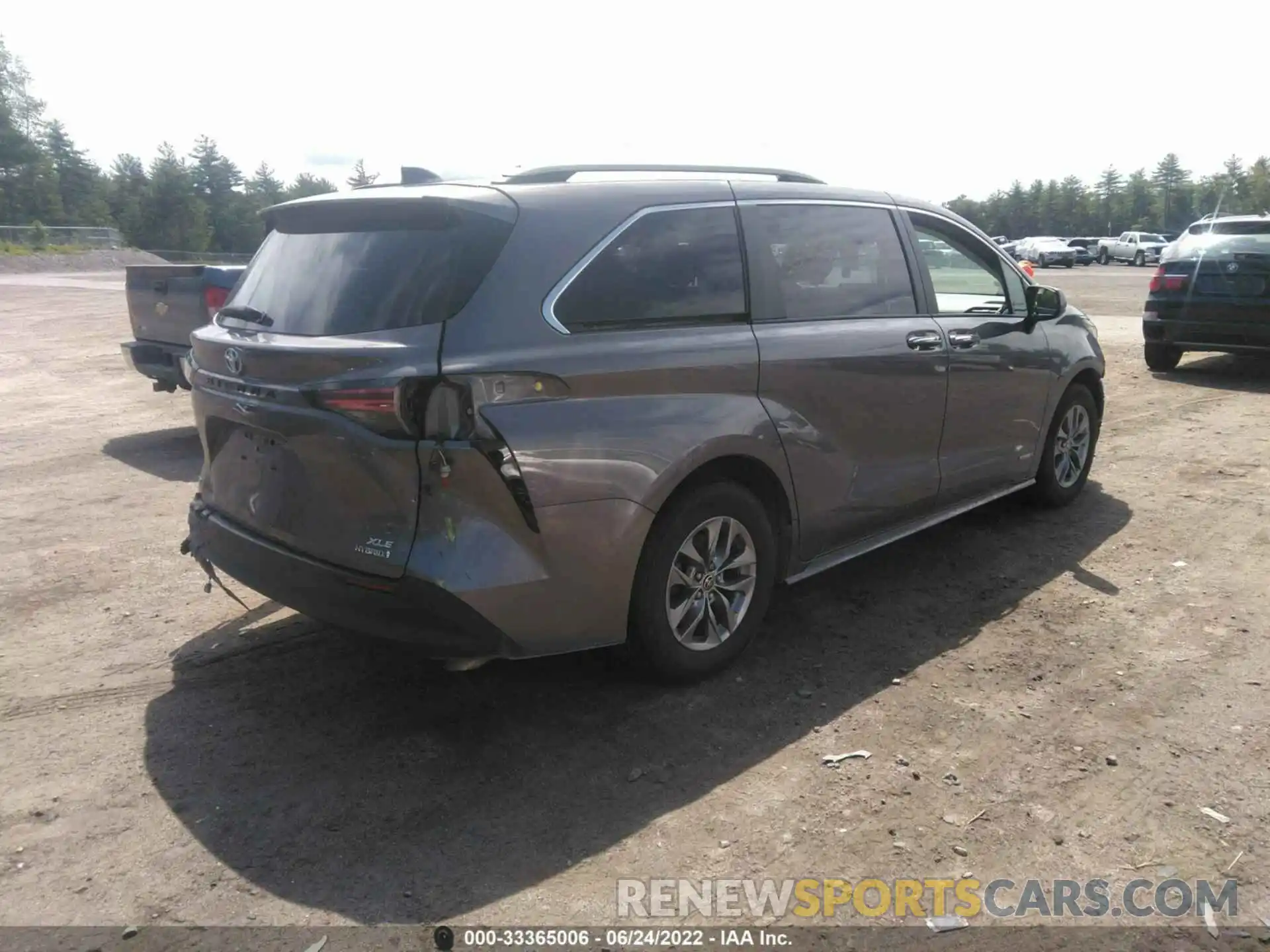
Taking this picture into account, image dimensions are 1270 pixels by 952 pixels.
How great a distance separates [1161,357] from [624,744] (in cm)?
1039

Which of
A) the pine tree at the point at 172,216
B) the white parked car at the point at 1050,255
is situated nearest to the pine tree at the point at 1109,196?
the white parked car at the point at 1050,255

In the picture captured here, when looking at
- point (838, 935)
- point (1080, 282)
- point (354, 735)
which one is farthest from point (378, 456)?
point (1080, 282)

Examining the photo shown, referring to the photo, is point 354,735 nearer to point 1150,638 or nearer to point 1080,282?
point 1150,638

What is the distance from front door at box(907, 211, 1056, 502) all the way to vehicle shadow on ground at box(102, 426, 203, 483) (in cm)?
491

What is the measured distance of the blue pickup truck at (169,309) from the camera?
27.0ft

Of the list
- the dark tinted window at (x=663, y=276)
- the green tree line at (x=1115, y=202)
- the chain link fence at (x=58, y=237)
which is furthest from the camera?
the green tree line at (x=1115, y=202)

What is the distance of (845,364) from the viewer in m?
4.42

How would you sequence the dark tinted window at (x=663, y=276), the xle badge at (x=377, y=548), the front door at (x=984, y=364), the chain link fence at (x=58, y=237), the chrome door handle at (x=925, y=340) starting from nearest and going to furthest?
the xle badge at (x=377, y=548), the dark tinted window at (x=663, y=276), the chrome door handle at (x=925, y=340), the front door at (x=984, y=364), the chain link fence at (x=58, y=237)

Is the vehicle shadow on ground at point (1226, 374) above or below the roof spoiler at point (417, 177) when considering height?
below

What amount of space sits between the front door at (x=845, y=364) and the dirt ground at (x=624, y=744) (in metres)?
0.59

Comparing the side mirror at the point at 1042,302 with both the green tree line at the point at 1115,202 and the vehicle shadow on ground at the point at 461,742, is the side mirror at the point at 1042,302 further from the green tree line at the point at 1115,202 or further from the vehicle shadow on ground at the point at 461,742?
the green tree line at the point at 1115,202

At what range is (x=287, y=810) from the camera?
3.20m

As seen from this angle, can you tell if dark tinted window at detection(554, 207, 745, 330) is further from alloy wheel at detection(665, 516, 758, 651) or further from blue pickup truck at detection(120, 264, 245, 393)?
blue pickup truck at detection(120, 264, 245, 393)

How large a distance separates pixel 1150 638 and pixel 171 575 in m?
4.67
